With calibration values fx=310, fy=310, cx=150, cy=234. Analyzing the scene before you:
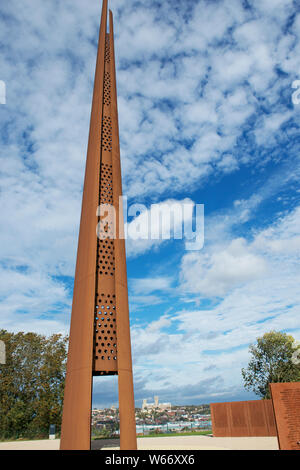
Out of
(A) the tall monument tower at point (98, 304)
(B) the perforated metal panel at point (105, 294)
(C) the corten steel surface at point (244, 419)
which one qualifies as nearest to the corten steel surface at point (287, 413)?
(A) the tall monument tower at point (98, 304)

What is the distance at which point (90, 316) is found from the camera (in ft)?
26.7

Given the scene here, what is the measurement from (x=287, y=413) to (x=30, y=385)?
19319mm

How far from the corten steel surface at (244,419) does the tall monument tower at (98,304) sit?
1466 centimetres

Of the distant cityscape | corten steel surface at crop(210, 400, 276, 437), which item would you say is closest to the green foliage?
the distant cityscape

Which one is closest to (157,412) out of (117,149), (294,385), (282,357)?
(282,357)

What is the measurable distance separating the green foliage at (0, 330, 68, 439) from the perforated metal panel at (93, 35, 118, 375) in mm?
18168

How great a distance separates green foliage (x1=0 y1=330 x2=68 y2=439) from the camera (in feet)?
73.1

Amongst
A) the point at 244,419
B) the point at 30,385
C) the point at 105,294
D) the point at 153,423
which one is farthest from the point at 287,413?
the point at 30,385

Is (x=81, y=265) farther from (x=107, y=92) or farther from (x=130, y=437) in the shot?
(x=107, y=92)

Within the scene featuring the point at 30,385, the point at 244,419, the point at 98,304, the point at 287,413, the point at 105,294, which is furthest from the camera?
the point at 30,385

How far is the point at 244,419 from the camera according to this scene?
19.3 metres

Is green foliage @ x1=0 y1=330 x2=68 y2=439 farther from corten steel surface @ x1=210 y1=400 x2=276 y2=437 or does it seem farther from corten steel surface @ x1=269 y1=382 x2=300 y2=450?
corten steel surface @ x1=269 y1=382 x2=300 y2=450

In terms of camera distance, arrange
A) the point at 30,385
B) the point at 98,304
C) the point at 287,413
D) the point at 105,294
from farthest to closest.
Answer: the point at 30,385 → the point at 287,413 → the point at 105,294 → the point at 98,304

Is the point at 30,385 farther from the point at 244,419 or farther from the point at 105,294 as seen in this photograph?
the point at 105,294
